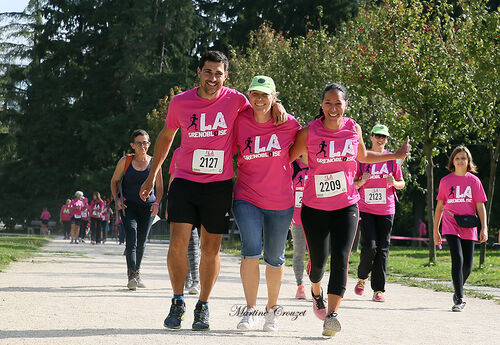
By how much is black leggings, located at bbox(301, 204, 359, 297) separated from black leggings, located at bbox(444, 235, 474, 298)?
2.67 metres

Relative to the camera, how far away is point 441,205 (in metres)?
9.82

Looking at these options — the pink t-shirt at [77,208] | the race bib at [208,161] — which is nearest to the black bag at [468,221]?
the race bib at [208,161]

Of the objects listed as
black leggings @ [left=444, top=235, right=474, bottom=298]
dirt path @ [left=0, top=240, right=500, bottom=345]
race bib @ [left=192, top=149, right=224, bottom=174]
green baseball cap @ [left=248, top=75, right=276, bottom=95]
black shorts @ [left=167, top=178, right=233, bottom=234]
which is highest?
green baseball cap @ [left=248, top=75, right=276, bottom=95]

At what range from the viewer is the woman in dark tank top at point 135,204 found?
409 inches

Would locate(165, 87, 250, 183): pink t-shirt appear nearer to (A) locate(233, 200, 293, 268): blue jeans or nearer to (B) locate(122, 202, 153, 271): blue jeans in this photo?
(A) locate(233, 200, 293, 268): blue jeans

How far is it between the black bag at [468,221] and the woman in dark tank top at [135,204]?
3618 mm

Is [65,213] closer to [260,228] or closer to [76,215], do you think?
[76,215]

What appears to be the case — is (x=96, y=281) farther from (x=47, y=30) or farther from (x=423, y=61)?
(x=47, y=30)

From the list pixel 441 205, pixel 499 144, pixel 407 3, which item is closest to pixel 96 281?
pixel 441 205

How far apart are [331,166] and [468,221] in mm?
3208

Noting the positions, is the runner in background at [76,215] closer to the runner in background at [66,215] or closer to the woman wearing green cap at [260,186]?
the runner in background at [66,215]

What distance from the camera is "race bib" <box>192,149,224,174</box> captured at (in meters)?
6.63

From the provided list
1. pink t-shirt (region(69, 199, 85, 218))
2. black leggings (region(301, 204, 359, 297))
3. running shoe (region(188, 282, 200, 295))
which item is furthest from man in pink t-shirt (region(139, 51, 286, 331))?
pink t-shirt (region(69, 199, 85, 218))

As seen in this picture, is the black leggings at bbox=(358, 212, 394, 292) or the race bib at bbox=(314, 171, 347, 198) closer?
the race bib at bbox=(314, 171, 347, 198)
